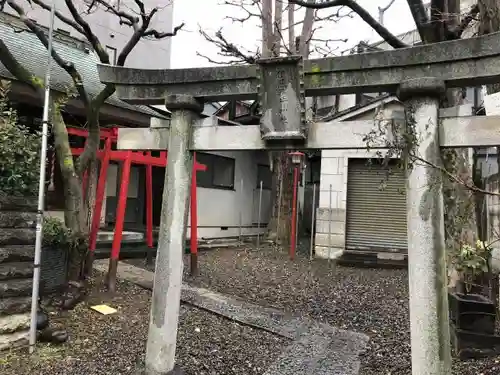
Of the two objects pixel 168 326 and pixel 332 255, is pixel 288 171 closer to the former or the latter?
pixel 332 255

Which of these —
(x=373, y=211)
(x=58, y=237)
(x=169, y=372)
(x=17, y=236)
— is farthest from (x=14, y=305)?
(x=373, y=211)

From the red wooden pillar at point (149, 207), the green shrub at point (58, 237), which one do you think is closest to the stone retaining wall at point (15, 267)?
the green shrub at point (58, 237)

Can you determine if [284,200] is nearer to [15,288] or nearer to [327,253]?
[327,253]

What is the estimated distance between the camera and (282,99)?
4035mm

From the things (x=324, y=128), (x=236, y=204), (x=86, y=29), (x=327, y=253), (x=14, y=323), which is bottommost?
(x=14, y=323)

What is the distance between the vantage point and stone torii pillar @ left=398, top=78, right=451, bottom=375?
3.44 meters

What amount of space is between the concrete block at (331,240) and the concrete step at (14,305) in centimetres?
814

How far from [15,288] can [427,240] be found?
14.3 ft

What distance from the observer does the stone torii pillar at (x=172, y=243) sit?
165 inches

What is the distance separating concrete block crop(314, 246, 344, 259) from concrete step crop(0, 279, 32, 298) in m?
8.12

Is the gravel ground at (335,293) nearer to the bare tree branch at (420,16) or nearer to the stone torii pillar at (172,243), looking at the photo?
the stone torii pillar at (172,243)

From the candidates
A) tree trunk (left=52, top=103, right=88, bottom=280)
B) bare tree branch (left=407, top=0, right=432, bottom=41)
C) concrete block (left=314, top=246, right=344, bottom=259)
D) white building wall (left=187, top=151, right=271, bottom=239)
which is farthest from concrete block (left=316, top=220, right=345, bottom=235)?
tree trunk (left=52, top=103, right=88, bottom=280)

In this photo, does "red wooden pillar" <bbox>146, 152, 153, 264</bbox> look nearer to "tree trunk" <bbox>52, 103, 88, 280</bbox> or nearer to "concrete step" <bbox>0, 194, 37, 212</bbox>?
"tree trunk" <bbox>52, 103, 88, 280</bbox>

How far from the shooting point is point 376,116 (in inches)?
144
